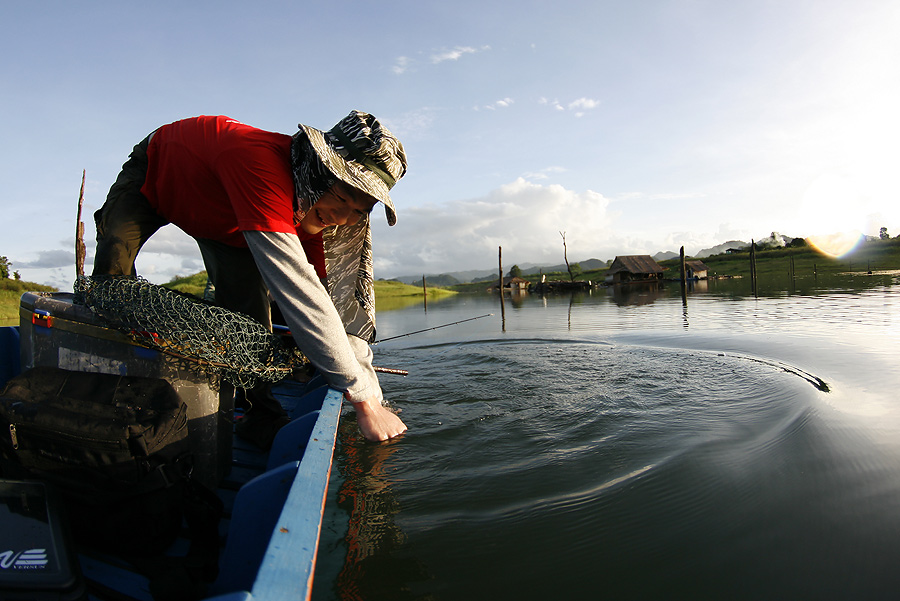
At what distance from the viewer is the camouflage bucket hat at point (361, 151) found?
5.87 feet

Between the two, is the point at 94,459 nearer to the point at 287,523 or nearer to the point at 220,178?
the point at 287,523

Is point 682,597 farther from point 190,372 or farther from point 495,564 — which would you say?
point 190,372

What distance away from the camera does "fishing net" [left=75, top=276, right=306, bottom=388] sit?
1.58m

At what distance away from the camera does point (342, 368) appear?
1.77 meters

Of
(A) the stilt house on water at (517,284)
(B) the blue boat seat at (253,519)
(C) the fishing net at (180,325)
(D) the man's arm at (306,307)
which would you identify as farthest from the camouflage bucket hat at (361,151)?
(A) the stilt house on water at (517,284)

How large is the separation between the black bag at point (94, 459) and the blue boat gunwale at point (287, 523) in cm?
11

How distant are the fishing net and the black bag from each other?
24 cm

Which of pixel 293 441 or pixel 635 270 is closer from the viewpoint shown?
pixel 293 441

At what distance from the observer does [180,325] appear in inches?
64.8

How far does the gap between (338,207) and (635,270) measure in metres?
48.3

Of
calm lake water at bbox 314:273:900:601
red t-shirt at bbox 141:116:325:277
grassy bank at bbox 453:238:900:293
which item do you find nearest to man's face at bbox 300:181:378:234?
red t-shirt at bbox 141:116:325:277

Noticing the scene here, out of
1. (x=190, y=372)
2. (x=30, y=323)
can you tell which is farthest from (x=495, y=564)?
(x=30, y=323)

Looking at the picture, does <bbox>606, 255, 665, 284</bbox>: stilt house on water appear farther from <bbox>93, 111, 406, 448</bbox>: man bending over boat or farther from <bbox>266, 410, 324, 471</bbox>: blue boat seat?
<bbox>266, 410, 324, 471</bbox>: blue boat seat

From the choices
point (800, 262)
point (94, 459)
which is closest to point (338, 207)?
point (94, 459)
